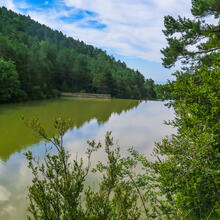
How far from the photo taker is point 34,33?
65188 mm

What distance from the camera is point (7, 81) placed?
19359 mm

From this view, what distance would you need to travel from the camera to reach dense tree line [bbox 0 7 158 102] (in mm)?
22891

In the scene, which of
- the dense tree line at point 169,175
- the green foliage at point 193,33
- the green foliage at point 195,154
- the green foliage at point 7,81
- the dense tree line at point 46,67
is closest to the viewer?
the dense tree line at point 169,175

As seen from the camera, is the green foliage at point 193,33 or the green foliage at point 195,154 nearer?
the green foliage at point 195,154

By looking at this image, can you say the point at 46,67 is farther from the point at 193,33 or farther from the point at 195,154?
the point at 195,154

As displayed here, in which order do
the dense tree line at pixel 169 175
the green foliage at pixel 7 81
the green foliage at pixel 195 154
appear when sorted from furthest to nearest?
the green foliage at pixel 7 81 → the green foliage at pixel 195 154 → the dense tree line at pixel 169 175

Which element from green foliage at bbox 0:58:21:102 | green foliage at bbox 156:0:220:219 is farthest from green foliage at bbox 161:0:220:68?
green foliage at bbox 0:58:21:102

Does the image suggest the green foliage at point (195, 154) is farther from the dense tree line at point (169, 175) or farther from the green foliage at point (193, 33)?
the green foliage at point (193, 33)

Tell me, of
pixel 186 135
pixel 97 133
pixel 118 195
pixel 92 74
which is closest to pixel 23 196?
pixel 118 195

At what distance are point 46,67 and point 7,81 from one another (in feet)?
43.8

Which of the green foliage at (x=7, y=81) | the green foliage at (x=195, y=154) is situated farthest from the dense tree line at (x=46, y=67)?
the green foliage at (x=195, y=154)

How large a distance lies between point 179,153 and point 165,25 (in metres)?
7.08

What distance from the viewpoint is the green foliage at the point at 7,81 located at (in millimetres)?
18797

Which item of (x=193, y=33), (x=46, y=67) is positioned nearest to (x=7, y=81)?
(x=46, y=67)
